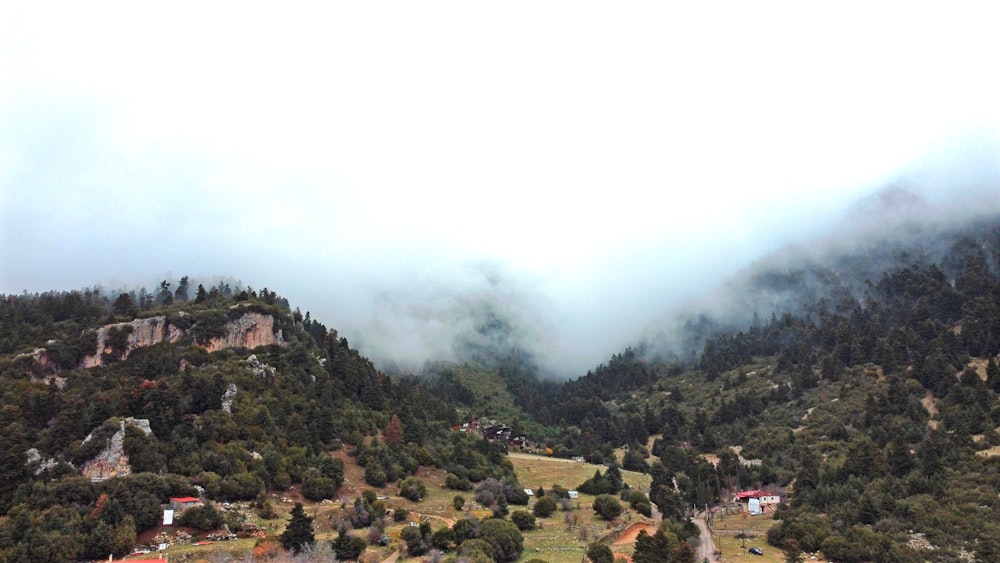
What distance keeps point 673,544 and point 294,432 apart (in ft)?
138

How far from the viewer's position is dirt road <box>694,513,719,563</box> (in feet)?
187

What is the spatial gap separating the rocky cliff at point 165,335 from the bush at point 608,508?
166 feet

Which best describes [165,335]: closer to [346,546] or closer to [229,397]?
[229,397]

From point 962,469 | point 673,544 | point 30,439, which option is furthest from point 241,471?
point 962,469

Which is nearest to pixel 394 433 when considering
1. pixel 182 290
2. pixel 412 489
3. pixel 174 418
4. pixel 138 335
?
pixel 412 489

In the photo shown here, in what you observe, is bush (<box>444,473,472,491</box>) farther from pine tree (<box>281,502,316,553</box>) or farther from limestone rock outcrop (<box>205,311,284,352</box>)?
limestone rock outcrop (<box>205,311,284,352</box>)

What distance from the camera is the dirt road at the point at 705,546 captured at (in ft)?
187

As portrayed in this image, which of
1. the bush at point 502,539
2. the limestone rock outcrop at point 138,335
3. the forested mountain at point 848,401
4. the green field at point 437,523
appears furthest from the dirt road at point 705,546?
the limestone rock outcrop at point 138,335

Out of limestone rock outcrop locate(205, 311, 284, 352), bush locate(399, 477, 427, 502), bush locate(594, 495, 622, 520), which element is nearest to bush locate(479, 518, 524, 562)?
bush locate(594, 495, 622, 520)

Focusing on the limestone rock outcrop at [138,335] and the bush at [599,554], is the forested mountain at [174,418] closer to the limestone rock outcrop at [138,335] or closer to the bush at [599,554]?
the limestone rock outcrop at [138,335]

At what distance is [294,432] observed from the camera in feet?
239

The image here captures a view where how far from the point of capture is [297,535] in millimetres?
47250

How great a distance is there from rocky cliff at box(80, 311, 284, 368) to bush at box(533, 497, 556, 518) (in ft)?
148

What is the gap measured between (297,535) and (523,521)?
900 inches
